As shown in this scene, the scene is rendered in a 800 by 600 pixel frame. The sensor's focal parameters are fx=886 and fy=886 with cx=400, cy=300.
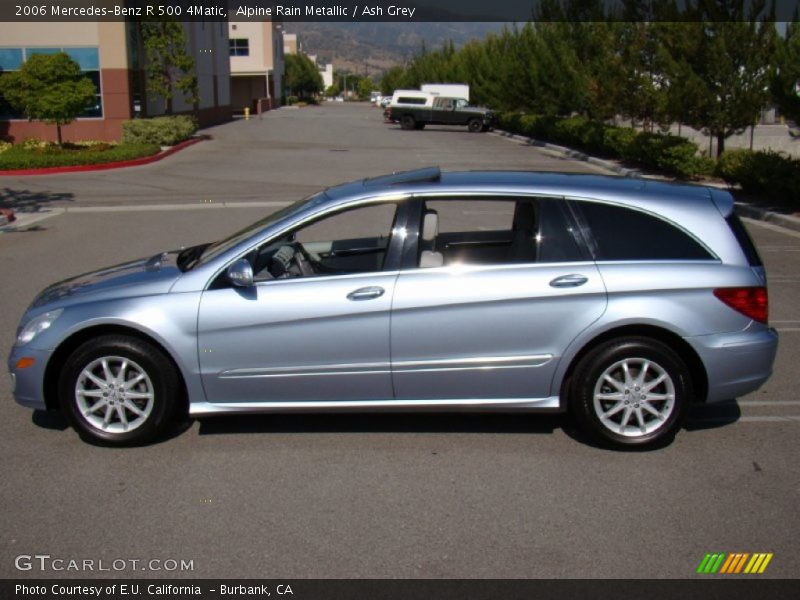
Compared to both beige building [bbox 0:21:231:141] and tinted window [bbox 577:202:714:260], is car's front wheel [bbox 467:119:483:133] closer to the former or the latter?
beige building [bbox 0:21:231:141]

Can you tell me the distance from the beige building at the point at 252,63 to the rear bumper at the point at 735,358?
251 feet

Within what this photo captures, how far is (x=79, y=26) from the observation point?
31984 mm

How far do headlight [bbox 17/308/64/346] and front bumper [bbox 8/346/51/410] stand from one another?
0.06 meters

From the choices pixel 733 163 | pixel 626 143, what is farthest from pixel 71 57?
pixel 733 163

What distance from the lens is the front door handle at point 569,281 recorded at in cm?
523

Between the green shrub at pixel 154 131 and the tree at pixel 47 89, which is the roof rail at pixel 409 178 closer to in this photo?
the tree at pixel 47 89

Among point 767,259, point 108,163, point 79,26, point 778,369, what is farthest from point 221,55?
point 778,369

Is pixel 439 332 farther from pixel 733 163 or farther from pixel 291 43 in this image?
pixel 291 43

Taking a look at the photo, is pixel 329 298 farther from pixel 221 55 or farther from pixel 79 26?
pixel 221 55

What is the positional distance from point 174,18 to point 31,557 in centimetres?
3536

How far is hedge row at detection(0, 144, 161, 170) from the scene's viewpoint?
2509 cm

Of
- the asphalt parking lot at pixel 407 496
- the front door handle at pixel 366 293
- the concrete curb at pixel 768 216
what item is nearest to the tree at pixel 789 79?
the concrete curb at pixel 768 216

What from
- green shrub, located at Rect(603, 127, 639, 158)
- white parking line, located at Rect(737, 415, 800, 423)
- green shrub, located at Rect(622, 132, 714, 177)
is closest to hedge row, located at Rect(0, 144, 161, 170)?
green shrub, located at Rect(603, 127, 639, 158)

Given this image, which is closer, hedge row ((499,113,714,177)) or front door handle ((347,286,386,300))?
front door handle ((347,286,386,300))
